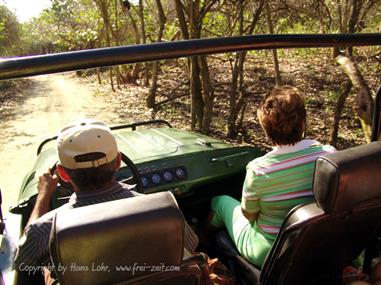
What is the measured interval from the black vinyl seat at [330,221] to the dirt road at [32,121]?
3.89 metres

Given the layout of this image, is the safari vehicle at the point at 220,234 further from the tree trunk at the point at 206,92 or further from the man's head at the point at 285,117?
the tree trunk at the point at 206,92

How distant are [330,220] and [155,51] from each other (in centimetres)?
88

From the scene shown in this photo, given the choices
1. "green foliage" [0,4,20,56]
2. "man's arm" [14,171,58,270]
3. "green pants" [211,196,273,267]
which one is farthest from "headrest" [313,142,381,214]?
"green foliage" [0,4,20,56]

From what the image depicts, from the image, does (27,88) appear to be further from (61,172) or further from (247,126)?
(61,172)

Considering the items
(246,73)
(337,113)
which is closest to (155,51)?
(337,113)

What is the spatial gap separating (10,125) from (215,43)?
31.9 feet

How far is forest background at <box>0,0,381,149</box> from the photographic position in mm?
6101

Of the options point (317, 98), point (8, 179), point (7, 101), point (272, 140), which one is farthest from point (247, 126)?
point (7, 101)

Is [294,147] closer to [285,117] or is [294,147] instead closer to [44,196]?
[285,117]

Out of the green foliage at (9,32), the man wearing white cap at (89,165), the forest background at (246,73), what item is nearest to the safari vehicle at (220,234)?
the man wearing white cap at (89,165)

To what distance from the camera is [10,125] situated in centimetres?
993

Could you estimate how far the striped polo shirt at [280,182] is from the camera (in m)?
1.81

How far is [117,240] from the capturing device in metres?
1.04

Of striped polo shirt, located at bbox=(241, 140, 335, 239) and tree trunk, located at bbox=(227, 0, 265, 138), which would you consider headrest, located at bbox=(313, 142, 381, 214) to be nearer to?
striped polo shirt, located at bbox=(241, 140, 335, 239)
